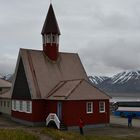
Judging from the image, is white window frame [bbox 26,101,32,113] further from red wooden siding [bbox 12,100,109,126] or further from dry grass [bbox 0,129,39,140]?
dry grass [bbox 0,129,39,140]

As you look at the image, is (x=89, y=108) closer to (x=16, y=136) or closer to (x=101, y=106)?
(x=101, y=106)

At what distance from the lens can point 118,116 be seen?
5688 centimetres

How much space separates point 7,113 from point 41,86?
11.6 metres

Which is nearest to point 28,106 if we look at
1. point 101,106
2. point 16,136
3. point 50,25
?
point 101,106

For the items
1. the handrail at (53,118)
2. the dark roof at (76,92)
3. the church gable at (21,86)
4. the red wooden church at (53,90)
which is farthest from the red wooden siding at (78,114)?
the church gable at (21,86)

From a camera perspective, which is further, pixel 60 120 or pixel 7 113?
pixel 7 113

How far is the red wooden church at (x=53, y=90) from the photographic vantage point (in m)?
41.4

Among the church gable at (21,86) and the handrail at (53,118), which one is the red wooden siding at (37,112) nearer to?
the church gable at (21,86)

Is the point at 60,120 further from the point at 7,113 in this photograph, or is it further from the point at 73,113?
the point at 7,113

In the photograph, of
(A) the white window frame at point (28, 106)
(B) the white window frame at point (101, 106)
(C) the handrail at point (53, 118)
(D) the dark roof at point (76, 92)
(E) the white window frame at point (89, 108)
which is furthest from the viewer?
(A) the white window frame at point (28, 106)

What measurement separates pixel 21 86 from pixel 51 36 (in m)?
6.91

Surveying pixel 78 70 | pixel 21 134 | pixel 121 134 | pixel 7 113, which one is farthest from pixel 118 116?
pixel 21 134

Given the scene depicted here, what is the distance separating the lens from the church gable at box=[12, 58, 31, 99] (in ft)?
147

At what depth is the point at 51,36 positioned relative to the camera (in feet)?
157
